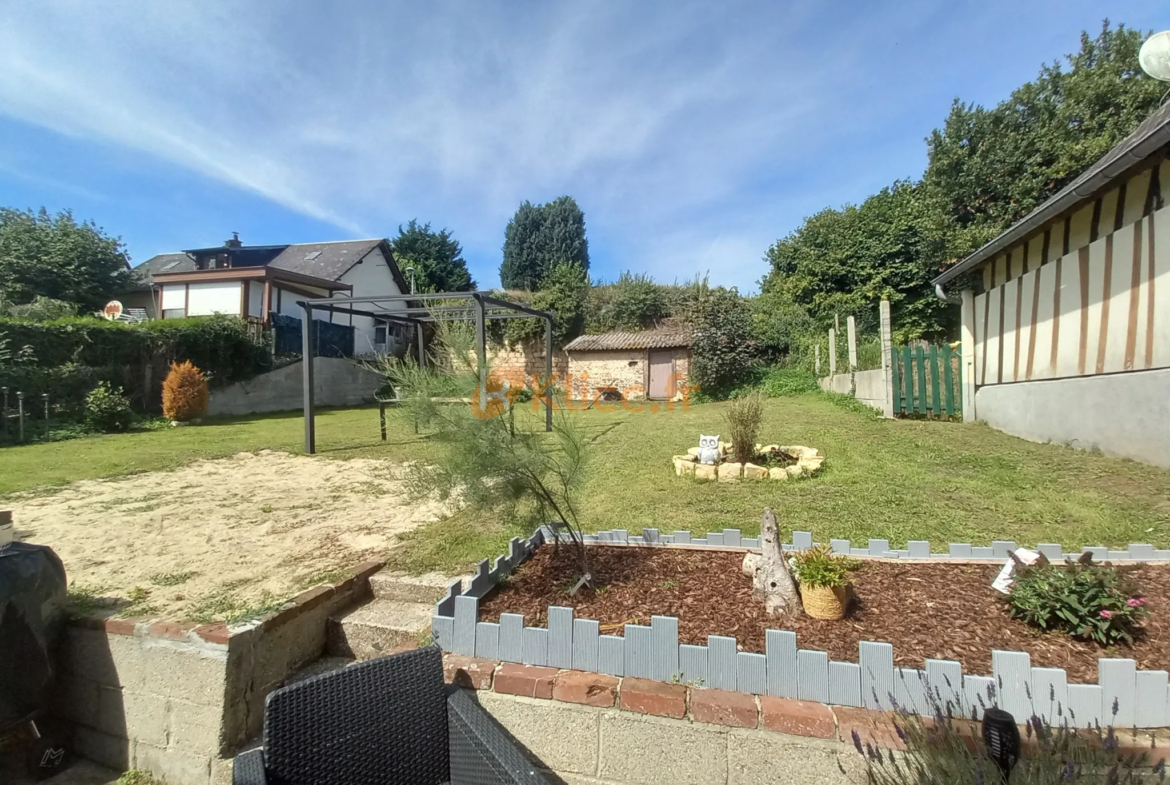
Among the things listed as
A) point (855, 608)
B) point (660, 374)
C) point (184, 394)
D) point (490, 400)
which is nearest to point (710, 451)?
point (855, 608)

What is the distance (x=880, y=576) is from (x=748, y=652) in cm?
116

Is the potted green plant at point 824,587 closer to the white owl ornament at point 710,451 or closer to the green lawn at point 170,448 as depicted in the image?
the green lawn at point 170,448

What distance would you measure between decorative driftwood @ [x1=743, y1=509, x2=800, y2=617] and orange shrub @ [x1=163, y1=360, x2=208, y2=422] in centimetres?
1327

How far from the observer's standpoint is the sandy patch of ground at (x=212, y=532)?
2967 millimetres

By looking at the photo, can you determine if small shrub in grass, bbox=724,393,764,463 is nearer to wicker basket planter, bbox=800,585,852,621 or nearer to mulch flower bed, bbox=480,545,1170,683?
mulch flower bed, bbox=480,545,1170,683

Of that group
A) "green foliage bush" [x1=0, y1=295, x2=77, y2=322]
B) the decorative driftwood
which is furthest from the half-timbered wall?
"green foliage bush" [x1=0, y1=295, x2=77, y2=322]

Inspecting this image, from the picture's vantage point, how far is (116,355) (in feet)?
38.8

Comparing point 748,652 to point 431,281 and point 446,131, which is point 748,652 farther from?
point 431,281

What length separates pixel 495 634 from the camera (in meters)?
Answer: 2.17

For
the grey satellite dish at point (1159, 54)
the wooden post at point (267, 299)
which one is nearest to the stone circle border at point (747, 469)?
the grey satellite dish at point (1159, 54)

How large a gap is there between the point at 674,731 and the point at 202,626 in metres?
2.05

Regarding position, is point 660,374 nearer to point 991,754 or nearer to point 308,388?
point 308,388

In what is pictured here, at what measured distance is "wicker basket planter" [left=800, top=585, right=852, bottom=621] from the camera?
87.8 inches

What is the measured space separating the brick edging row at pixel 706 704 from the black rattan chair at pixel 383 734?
0.51 ft
